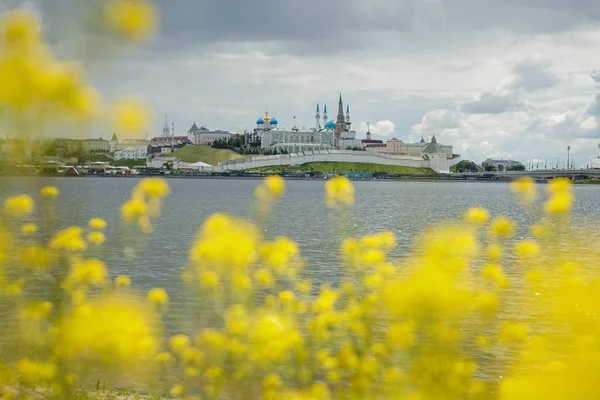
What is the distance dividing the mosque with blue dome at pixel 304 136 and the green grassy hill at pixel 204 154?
26.8 ft

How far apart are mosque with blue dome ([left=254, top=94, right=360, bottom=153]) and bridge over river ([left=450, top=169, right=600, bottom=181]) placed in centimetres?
2956

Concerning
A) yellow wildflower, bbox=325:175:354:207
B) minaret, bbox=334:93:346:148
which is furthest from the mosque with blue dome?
yellow wildflower, bbox=325:175:354:207

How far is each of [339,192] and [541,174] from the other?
137 metres

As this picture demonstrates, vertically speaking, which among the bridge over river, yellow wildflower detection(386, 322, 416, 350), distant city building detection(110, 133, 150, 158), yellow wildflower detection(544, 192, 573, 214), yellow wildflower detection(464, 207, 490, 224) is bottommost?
the bridge over river

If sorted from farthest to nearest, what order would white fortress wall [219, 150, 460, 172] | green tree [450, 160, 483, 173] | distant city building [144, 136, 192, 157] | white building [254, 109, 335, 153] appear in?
distant city building [144, 136, 192, 157] → green tree [450, 160, 483, 173] → white building [254, 109, 335, 153] → white fortress wall [219, 150, 460, 172]

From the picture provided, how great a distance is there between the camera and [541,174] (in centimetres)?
13362

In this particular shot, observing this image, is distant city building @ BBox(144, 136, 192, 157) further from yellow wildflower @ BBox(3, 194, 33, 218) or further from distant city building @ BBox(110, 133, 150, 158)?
distant city building @ BBox(110, 133, 150, 158)

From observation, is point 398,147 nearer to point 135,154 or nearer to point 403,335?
point 135,154

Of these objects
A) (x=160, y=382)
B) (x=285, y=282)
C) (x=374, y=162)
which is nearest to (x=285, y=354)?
(x=160, y=382)

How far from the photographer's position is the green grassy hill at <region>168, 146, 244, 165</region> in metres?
164

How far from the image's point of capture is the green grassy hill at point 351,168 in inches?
5719

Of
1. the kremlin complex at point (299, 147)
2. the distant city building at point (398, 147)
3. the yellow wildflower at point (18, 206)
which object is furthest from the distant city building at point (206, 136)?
the yellow wildflower at point (18, 206)

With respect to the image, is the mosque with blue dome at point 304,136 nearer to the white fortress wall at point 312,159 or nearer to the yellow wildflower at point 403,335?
the white fortress wall at point 312,159

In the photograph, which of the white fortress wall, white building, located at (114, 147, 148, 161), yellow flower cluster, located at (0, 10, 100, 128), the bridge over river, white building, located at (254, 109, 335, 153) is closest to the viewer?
yellow flower cluster, located at (0, 10, 100, 128)
